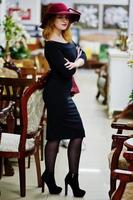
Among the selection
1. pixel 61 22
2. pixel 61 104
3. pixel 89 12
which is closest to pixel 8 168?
pixel 61 104

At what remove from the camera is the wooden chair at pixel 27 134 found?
423cm

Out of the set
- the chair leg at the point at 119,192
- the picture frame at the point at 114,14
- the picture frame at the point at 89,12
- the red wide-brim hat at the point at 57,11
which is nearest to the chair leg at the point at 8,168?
the red wide-brim hat at the point at 57,11

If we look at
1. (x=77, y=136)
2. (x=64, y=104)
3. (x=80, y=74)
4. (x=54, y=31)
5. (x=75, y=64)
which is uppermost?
(x=54, y=31)

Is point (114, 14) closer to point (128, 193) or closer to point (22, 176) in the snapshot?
point (22, 176)

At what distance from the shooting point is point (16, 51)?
758 centimetres

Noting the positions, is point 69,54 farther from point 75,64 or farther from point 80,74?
point 80,74

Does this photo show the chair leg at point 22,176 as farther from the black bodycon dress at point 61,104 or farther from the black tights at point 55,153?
the black bodycon dress at point 61,104

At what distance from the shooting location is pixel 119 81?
8.08 meters

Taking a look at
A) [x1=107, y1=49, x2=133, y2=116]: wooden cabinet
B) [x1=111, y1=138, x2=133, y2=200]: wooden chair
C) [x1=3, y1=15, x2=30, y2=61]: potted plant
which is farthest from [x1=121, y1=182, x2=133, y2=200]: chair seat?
[x1=107, y1=49, x2=133, y2=116]: wooden cabinet

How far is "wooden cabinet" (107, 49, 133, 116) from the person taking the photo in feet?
26.2

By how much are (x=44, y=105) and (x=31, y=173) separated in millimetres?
969

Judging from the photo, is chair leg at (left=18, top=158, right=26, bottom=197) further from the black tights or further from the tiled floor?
the black tights

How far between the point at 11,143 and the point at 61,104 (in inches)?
22.4

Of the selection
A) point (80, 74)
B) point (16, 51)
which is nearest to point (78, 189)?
point (16, 51)
